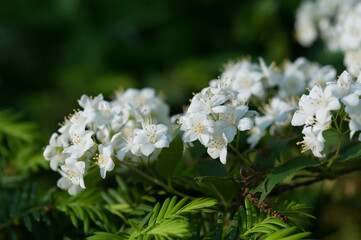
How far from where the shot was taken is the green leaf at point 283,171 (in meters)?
0.84

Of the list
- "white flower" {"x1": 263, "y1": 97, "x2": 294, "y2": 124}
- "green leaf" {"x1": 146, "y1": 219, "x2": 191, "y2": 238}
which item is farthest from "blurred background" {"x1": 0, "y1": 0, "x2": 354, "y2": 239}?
"green leaf" {"x1": 146, "y1": 219, "x2": 191, "y2": 238}

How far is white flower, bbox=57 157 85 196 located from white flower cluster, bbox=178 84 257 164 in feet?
0.87

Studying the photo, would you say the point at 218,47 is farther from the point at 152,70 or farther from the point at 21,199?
the point at 21,199

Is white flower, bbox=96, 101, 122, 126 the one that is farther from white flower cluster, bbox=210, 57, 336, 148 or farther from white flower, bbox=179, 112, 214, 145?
white flower cluster, bbox=210, 57, 336, 148

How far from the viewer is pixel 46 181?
2082mm

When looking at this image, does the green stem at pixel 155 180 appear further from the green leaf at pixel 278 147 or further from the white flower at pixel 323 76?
the white flower at pixel 323 76

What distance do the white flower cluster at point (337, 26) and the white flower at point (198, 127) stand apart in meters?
0.49

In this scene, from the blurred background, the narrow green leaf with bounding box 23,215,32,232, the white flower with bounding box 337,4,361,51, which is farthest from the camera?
the blurred background

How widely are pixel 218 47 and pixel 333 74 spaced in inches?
72.7

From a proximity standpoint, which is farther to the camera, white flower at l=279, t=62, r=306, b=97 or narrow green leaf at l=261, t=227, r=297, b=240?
white flower at l=279, t=62, r=306, b=97

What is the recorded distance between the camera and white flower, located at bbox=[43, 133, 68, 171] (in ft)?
3.44

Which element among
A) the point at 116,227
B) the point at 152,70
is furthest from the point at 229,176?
the point at 152,70

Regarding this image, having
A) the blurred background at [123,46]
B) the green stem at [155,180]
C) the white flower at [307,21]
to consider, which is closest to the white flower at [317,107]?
the green stem at [155,180]

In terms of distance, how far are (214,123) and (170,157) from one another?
0.14 m
